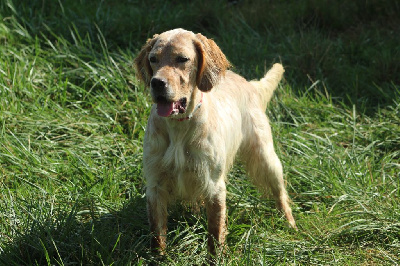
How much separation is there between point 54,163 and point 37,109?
30.5 inches

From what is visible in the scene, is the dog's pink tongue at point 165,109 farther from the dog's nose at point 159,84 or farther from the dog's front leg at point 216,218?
the dog's front leg at point 216,218

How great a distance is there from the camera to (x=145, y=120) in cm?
480

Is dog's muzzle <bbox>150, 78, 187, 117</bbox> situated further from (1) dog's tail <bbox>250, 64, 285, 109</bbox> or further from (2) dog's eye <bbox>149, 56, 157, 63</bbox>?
(1) dog's tail <bbox>250, 64, 285, 109</bbox>

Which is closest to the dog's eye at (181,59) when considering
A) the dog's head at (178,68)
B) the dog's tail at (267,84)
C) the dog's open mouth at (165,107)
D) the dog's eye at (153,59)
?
the dog's head at (178,68)

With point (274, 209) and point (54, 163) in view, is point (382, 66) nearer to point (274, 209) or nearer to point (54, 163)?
point (274, 209)

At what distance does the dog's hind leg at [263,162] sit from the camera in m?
4.09

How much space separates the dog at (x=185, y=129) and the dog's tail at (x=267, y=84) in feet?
2.41

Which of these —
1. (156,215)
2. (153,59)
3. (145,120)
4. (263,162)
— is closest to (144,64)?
(153,59)

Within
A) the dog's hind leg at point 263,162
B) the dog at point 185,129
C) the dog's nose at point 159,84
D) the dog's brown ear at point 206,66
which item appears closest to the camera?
the dog's nose at point 159,84

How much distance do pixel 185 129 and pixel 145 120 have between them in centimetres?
152

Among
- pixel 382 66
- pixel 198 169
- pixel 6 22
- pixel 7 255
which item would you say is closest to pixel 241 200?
pixel 198 169

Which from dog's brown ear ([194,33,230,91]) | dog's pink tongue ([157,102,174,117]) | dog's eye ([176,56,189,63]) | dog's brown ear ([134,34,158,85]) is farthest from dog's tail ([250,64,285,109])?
dog's pink tongue ([157,102,174,117])

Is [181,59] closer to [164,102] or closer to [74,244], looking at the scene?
[164,102]

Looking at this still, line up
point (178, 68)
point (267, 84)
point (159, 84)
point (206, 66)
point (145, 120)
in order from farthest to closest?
point (145, 120)
point (267, 84)
point (206, 66)
point (178, 68)
point (159, 84)
